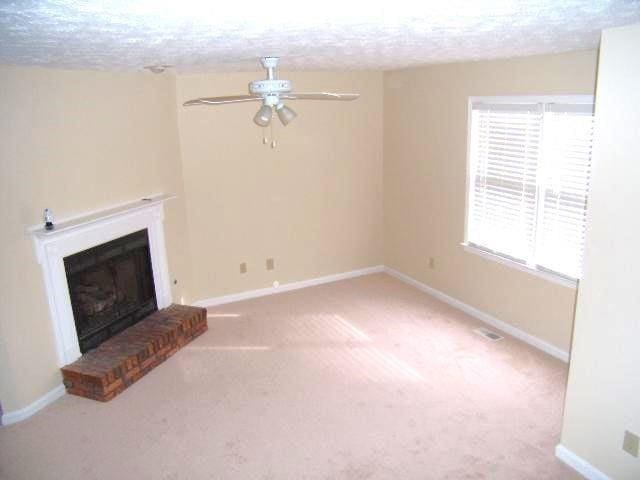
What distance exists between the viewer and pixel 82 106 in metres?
3.93

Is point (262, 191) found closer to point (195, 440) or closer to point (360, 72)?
point (360, 72)

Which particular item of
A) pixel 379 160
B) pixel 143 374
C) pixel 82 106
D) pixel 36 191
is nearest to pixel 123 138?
pixel 82 106

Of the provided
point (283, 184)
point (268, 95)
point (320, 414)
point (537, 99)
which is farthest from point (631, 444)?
point (283, 184)

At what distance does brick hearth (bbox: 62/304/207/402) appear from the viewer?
151 inches

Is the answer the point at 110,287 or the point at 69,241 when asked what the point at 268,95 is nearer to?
the point at 69,241

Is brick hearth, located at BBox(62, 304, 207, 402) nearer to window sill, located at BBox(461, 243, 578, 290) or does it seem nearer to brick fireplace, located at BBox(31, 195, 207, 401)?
brick fireplace, located at BBox(31, 195, 207, 401)

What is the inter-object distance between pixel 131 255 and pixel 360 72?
3.17 m

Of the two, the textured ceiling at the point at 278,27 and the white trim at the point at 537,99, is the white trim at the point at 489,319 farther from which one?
the textured ceiling at the point at 278,27

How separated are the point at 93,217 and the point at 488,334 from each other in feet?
11.7

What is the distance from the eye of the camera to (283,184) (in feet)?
18.5

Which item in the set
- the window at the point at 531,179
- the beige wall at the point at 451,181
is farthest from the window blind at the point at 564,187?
the beige wall at the point at 451,181

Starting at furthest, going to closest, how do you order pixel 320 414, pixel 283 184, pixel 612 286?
pixel 283 184, pixel 320 414, pixel 612 286

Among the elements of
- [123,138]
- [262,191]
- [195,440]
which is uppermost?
[123,138]

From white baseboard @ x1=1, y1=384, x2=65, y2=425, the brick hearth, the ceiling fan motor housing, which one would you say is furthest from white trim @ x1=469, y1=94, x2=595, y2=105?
white baseboard @ x1=1, y1=384, x2=65, y2=425
